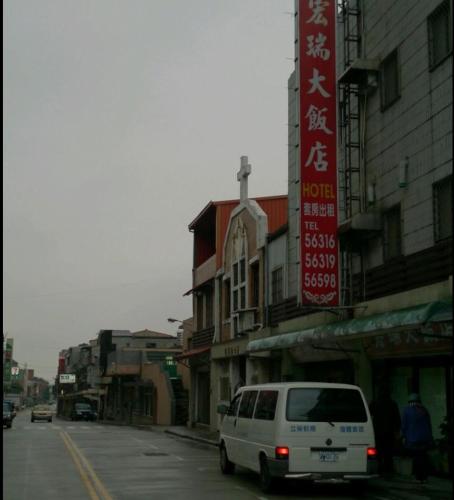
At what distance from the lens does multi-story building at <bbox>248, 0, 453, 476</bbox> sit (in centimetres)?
1605

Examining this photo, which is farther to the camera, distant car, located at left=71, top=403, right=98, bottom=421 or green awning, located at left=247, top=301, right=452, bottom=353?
distant car, located at left=71, top=403, right=98, bottom=421

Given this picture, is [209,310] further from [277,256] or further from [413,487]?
[413,487]

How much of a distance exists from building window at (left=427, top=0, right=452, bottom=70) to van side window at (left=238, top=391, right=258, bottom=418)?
300 inches

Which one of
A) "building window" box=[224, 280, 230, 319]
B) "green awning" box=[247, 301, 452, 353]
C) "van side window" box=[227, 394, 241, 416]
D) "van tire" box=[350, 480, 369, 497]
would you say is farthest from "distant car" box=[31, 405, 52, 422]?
"van tire" box=[350, 480, 369, 497]

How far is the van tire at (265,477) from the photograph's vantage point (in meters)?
14.0

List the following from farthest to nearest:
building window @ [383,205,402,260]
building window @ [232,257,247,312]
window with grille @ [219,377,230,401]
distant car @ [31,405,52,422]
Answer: distant car @ [31,405,52,422] → window with grille @ [219,377,230,401] → building window @ [232,257,247,312] → building window @ [383,205,402,260]

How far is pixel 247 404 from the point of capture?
16.0 metres

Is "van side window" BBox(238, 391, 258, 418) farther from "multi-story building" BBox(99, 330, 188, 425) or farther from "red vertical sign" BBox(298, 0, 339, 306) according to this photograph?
"multi-story building" BBox(99, 330, 188, 425)

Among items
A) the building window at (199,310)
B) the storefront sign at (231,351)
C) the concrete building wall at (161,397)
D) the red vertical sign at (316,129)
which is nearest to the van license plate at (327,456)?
the red vertical sign at (316,129)

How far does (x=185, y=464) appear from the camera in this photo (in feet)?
66.6


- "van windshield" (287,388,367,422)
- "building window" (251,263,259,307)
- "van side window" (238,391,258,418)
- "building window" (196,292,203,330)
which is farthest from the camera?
"building window" (196,292,203,330)

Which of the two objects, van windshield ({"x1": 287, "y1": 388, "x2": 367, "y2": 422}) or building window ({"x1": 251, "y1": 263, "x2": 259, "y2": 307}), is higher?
building window ({"x1": 251, "y1": 263, "x2": 259, "y2": 307})

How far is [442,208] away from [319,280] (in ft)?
13.9

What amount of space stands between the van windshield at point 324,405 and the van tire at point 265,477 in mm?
1096
